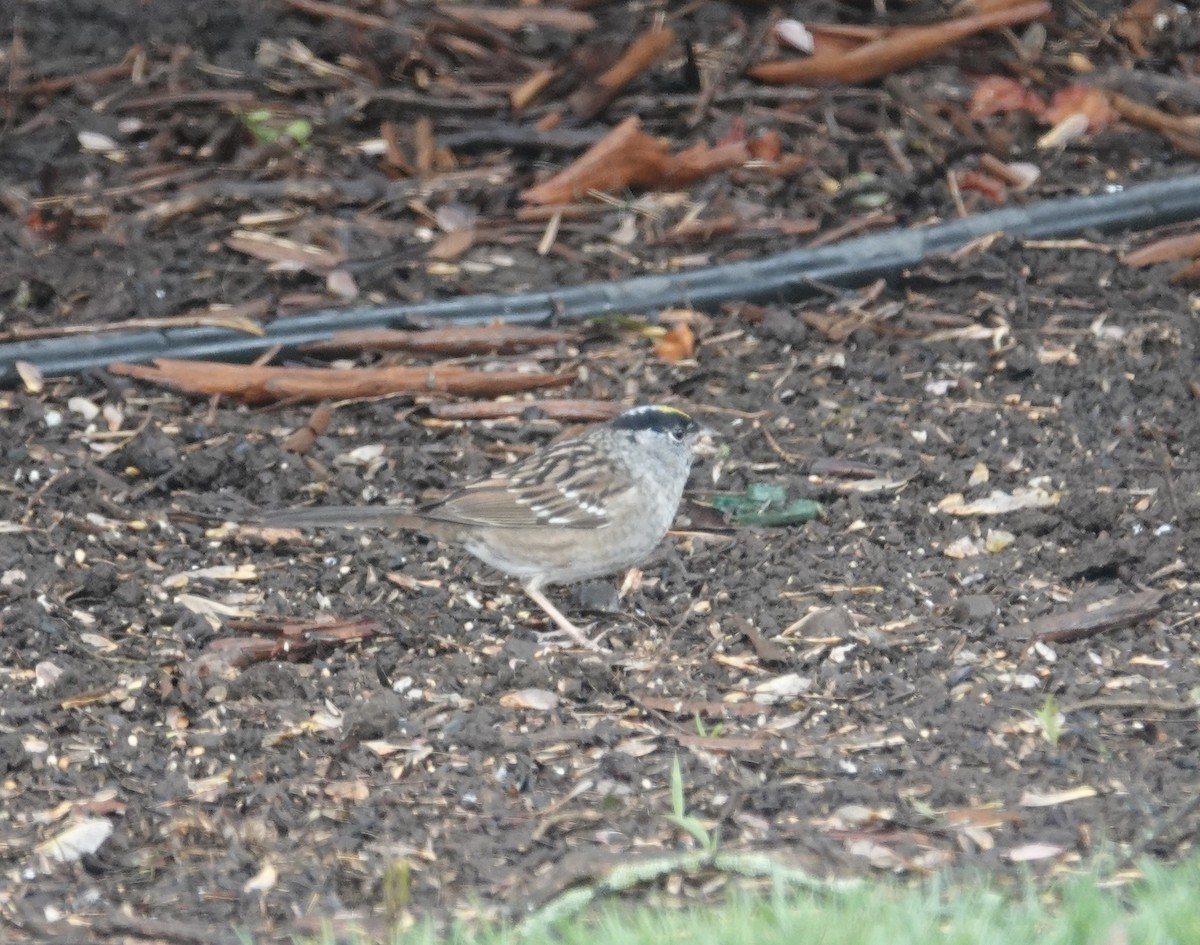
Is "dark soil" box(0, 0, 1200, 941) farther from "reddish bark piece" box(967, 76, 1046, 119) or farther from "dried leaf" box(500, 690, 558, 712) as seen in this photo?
"reddish bark piece" box(967, 76, 1046, 119)

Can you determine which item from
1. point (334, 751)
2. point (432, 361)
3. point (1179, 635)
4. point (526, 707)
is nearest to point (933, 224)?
point (432, 361)

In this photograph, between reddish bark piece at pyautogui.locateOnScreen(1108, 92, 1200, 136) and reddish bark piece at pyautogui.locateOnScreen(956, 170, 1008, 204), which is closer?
reddish bark piece at pyautogui.locateOnScreen(956, 170, 1008, 204)

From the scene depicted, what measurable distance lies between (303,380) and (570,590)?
4.51 feet

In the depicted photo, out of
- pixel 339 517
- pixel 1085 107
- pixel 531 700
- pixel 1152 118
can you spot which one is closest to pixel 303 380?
pixel 339 517

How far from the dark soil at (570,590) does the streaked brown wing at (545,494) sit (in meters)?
0.34

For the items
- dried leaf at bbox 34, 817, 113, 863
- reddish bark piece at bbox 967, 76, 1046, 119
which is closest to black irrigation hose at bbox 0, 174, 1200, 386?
reddish bark piece at bbox 967, 76, 1046, 119

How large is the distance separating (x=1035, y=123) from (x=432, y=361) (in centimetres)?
317

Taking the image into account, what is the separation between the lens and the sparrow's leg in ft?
18.9

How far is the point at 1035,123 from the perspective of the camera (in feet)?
28.1

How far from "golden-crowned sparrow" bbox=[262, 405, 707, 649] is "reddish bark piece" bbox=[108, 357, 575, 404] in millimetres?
951

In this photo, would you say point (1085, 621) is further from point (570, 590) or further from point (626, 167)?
point (626, 167)

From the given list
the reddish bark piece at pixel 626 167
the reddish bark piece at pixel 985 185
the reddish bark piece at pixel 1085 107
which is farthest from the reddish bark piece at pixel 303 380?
the reddish bark piece at pixel 1085 107

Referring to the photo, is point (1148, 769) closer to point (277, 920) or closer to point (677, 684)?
point (677, 684)

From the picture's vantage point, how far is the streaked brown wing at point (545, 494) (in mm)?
5957
